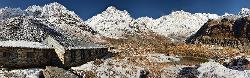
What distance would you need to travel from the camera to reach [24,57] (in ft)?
159

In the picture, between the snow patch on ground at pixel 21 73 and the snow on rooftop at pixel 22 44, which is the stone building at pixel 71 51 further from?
the snow patch on ground at pixel 21 73

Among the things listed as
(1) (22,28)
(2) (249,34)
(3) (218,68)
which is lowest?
(3) (218,68)

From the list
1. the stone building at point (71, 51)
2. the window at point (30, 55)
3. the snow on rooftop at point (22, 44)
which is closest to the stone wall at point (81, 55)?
the stone building at point (71, 51)

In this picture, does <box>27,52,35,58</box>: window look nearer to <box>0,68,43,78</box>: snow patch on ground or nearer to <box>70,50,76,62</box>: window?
<box>0,68,43,78</box>: snow patch on ground

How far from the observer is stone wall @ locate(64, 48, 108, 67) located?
5172 cm

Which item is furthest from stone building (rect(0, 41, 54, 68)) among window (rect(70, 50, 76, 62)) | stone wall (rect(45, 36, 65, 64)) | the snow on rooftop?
window (rect(70, 50, 76, 62))

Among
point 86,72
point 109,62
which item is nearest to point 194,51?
point 109,62

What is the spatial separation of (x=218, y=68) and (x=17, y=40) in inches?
902

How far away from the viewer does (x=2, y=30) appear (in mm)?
56000

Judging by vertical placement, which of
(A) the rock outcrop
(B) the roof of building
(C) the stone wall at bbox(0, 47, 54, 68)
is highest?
(B) the roof of building

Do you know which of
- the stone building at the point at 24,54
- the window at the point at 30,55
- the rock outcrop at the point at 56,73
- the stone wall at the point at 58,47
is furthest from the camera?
the stone wall at the point at 58,47

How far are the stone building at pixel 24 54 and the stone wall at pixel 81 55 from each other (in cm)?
205

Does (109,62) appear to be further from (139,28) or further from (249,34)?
(139,28)

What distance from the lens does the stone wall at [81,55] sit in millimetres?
51719
